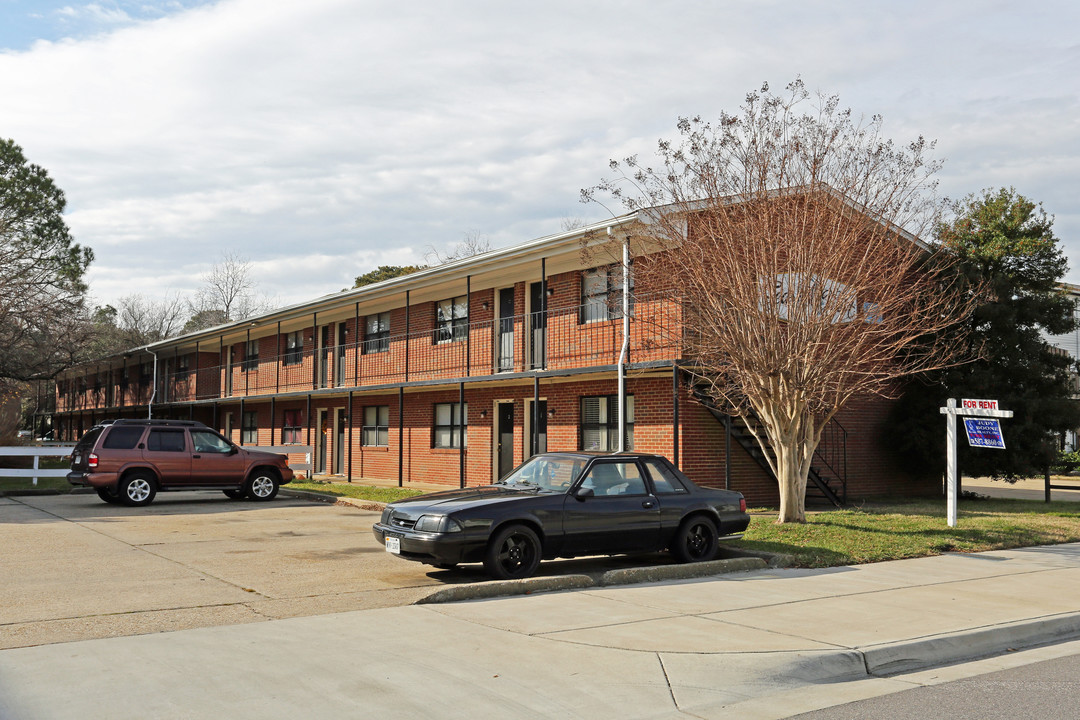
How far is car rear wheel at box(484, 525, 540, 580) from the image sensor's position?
389 inches

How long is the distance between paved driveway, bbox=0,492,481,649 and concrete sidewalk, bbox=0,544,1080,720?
2.20 ft

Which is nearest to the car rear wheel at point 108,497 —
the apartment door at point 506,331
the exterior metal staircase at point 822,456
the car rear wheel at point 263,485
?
the car rear wheel at point 263,485

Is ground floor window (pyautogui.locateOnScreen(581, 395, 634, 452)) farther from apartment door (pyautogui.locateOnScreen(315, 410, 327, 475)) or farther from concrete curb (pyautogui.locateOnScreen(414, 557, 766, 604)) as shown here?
apartment door (pyautogui.locateOnScreen(315, 410, 327, 475))

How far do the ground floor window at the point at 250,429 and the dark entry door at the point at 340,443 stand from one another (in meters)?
6.68

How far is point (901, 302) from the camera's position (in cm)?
1434

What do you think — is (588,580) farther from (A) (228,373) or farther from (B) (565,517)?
(A) (228,373)

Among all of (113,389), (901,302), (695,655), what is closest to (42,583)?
(695,655)

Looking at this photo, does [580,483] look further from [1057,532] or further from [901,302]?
[1057,532]

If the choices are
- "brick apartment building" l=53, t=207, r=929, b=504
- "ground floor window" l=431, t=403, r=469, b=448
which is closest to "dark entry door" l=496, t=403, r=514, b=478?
"brick apartment building" l=53, t=207, r=929, b=504

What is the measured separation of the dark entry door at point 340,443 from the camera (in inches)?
1211

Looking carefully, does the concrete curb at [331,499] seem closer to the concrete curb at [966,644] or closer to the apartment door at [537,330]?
the apartment door at [537,330]

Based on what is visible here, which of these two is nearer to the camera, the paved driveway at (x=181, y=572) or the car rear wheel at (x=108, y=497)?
the paved driveway at (x=181, y=572)

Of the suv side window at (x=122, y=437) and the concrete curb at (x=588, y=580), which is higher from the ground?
the suv side window at (x=122, y=437)

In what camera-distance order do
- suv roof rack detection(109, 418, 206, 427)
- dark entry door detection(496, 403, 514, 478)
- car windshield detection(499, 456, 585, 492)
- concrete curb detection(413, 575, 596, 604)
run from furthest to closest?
dark entry door detection(496, 403, 514, 478)
suv roof rack detection(109, 418, 206, 427)
car windshield detection(499, 456, 585, 492)
concrete curb detection(413, 575, 596, 604)
